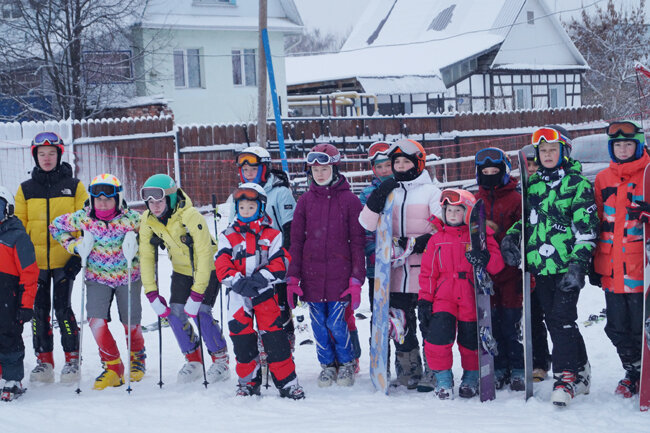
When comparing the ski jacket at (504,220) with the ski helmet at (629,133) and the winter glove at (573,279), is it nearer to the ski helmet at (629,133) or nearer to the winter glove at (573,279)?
the winter glove at (573,279)

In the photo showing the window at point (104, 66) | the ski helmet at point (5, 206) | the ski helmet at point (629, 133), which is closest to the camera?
the ski helmet at point (629, 133)

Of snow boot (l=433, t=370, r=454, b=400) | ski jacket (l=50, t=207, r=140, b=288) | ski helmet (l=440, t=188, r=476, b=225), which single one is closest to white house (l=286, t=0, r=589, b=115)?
ski jacket (l=50, t=207, r=140, b=288)

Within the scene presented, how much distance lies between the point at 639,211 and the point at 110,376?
4.06 metres

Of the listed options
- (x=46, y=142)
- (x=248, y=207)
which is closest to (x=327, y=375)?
(x=248, y=207)

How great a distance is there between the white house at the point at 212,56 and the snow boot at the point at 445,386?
18325mm

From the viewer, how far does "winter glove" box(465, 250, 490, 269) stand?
4.88 m

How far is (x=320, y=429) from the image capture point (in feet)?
15.0

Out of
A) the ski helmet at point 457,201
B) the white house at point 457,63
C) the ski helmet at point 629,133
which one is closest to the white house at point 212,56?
the white house at point 457,63

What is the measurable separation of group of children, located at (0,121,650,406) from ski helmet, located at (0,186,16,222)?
14 mm

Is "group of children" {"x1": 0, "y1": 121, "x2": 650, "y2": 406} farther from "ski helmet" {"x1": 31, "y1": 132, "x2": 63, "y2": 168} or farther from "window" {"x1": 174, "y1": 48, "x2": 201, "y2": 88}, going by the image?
"window" {"x1": 174, "y1": 48, "x2": 201, "y2": 88}

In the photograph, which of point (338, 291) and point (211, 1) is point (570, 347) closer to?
point (338, 291)

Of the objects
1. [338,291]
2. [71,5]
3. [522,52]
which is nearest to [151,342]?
[338,291]

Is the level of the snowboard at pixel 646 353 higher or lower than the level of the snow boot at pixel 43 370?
higher

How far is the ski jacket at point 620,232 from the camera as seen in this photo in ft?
15.4
